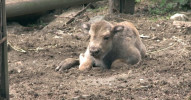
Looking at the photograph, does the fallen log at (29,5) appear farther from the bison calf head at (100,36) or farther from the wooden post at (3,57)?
the wooden post at (3,57)

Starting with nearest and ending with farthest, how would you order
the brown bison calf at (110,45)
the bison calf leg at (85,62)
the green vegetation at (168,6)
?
the brown bison calf at (110,45) < the bison calf leg at (85,62) < the green vegetation at (168,6)

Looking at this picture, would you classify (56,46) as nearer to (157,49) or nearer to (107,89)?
(157,49)

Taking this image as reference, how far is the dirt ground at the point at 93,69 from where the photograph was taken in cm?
699

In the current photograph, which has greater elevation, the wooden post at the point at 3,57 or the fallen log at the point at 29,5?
the fallen log at the point at 29,5

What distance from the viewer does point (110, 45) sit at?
874cm

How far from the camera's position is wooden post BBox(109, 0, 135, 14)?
13531mm

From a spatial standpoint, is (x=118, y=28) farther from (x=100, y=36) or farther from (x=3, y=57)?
(x=3, y=57)

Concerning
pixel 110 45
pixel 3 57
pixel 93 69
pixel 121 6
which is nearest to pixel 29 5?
pixel 121 6

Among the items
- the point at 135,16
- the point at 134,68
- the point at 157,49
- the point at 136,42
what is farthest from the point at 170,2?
the point at 134,68

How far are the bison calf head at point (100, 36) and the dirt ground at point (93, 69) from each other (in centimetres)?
39

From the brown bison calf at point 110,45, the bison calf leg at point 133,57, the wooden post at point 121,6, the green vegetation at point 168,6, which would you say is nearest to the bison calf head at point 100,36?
the brown bison calf at point 110,45

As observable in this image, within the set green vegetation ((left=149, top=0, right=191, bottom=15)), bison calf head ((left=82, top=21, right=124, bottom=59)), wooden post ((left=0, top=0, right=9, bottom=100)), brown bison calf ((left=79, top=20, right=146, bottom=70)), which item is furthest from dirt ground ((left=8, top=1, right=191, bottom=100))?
green vegetation ((left=149, top=0, right=191, bottom=15))

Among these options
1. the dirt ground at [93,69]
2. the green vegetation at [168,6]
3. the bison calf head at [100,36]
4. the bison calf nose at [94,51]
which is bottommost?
the dirt ground at [93,69]

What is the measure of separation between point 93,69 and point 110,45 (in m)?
0.59
